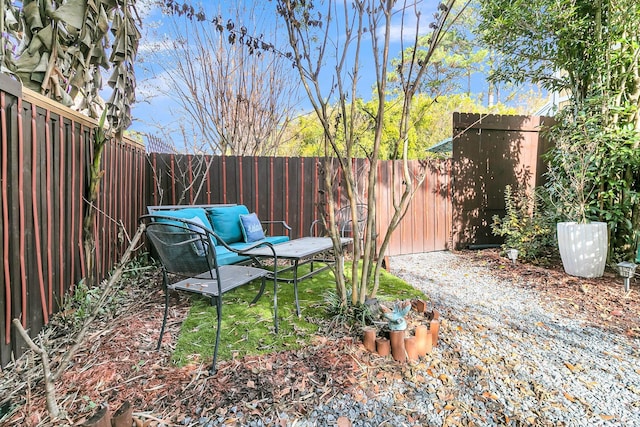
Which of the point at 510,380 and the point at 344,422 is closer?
the point at 344,422

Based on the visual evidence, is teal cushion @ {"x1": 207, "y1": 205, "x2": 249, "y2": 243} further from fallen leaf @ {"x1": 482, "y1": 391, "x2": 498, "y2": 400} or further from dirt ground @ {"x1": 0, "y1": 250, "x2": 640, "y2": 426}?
fallen leaf @ {"x1": 482, "y1": 391, "x2": 498, "y2": 400}

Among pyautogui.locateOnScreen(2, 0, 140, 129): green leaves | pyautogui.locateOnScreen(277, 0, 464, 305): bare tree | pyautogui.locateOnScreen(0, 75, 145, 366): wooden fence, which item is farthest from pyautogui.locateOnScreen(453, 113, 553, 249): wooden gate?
pyautogui.locateOnScreen(0, 75, 145, 366): wooden fence

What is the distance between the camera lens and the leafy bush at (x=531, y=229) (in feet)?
15.1

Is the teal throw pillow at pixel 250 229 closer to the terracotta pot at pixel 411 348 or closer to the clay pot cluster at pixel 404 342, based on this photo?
the clay pot cluster at pixel 404 342

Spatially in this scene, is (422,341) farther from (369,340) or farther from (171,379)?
(171,379)

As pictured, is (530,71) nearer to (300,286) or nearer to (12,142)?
(300,286)

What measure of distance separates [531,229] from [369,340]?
385 centimetres

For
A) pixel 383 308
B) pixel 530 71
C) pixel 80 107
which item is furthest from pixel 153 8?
pixel 530 71

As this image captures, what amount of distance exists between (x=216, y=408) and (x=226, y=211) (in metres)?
2.75

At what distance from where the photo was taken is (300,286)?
3.34m

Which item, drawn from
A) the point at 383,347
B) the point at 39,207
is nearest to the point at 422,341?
the point at 383,347

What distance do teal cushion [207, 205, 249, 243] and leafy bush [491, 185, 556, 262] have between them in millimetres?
3801

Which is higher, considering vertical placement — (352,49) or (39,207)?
(352,49)

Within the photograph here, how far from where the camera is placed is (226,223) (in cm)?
394
